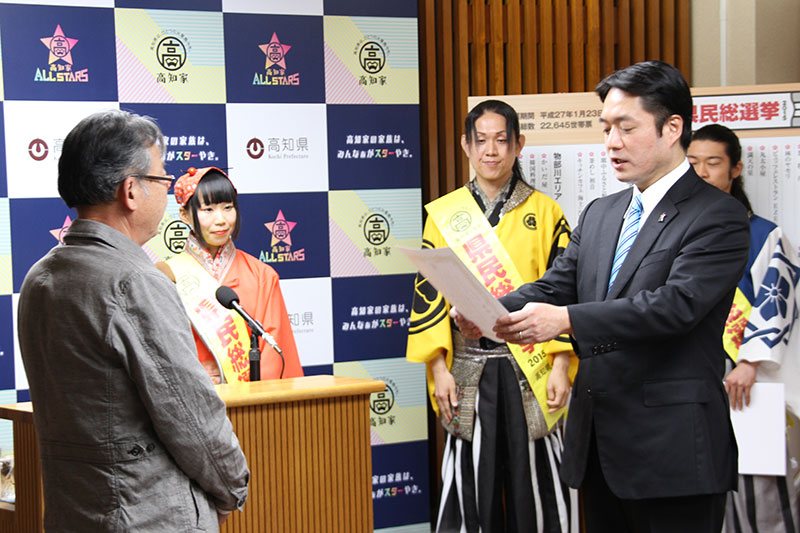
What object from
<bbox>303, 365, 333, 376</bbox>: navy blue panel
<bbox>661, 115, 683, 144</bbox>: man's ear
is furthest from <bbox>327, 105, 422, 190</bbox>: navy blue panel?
<bbox>661, 115, 683, 144</bbox>: man's ear

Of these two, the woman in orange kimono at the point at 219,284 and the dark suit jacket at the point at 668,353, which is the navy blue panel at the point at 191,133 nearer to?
the woman in orange kimono at the point at 219,284

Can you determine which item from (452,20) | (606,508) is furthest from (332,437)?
(452,20)

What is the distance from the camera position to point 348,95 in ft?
12.3

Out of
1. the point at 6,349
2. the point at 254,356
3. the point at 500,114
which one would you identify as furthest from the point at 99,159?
the point at 6,349

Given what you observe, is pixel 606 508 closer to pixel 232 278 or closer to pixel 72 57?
pixel 232 278

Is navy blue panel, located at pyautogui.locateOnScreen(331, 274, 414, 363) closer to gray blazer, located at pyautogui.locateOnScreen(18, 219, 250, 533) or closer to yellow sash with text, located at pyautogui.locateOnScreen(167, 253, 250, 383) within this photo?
yellow sash with text, located at pyautogui.locateOnScreen(167, 253, 250, 383)

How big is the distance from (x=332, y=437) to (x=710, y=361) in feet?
3.02

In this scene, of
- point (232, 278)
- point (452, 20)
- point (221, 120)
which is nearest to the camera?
point (232, 278)

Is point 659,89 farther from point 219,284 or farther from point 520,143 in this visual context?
point 219,284

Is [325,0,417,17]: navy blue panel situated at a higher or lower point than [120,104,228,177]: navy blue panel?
higher

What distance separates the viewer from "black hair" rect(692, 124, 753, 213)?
3.22 metres

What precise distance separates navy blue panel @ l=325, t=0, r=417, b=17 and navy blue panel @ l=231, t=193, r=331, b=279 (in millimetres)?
850

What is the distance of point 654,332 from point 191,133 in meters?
2.40

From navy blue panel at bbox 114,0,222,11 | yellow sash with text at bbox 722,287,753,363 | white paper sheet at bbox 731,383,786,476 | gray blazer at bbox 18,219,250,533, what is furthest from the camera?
navy blue panel at bbox 114,0,222,11
